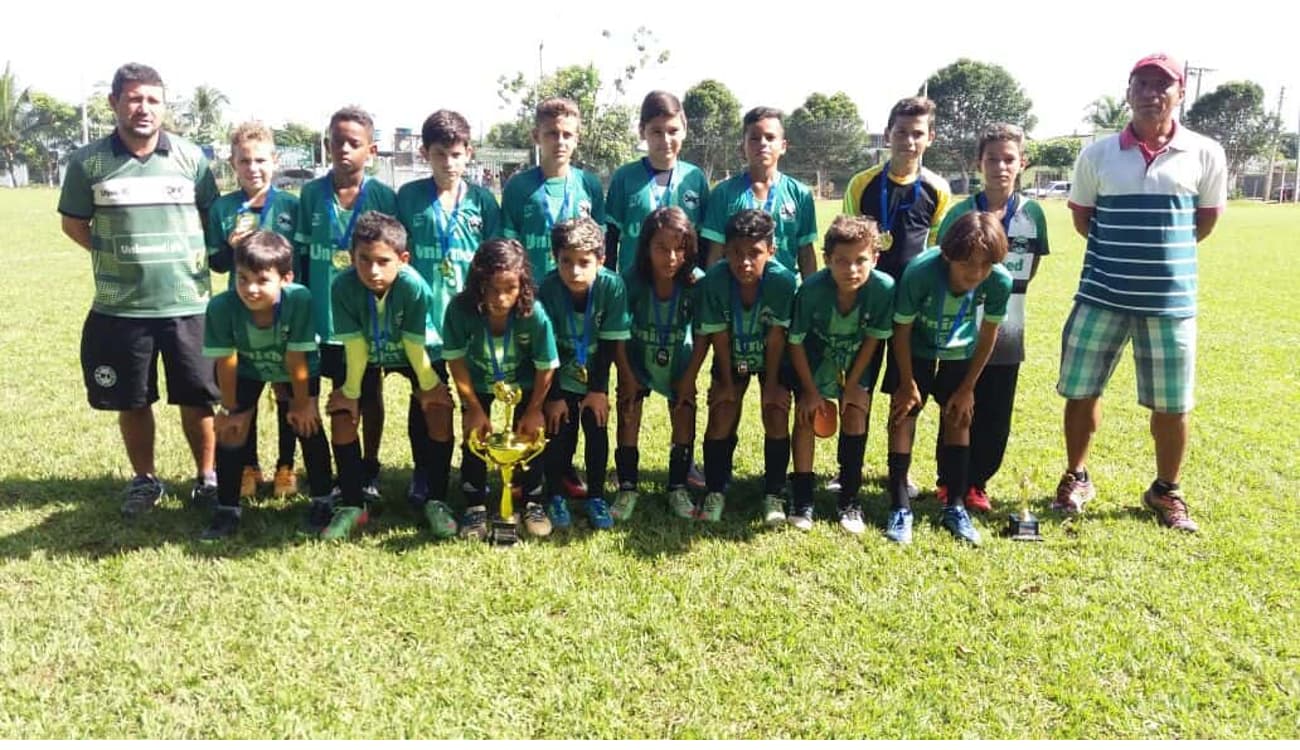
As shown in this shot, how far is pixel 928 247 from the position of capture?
468cm

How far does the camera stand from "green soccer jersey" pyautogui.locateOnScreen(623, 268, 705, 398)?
4.32 meters

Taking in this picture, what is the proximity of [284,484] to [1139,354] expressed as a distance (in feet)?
15.0

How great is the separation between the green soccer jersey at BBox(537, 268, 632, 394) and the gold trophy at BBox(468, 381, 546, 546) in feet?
1.21

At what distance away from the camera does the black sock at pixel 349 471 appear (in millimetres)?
4223

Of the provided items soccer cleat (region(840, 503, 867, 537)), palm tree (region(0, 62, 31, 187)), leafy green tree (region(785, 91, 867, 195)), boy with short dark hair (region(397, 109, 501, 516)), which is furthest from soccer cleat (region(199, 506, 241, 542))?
palm tree (region(0, 62, 31, 187))

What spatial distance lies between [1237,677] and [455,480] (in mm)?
3805

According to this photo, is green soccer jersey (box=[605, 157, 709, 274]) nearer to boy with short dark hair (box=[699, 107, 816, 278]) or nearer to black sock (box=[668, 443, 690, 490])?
boy with short dark hair (box=[699, 107, 816, 278])

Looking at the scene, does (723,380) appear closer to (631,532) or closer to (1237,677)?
(631,532)

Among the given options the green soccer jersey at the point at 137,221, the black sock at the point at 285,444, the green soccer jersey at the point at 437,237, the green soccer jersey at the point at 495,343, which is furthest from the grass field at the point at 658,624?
the green soccer jersey at the point at 437,237

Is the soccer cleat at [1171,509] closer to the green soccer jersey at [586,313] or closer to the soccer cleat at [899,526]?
the soccer cleat at [899,526]

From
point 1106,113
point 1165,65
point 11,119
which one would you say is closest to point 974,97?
point 1106,113

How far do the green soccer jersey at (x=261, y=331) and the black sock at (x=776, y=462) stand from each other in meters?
2.33

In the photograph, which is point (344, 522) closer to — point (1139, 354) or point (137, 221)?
point (137, 221)

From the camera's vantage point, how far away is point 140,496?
4.46m
